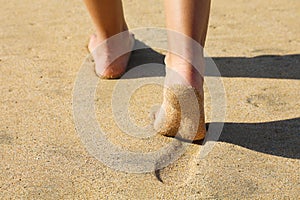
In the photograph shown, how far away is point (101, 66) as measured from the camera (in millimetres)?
2322

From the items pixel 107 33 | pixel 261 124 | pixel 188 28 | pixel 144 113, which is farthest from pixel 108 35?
pixel 261 124

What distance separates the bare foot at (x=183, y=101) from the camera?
67.7 inches

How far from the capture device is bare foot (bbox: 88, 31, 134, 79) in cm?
231

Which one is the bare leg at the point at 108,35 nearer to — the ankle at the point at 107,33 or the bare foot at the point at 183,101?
the ankle at the point at 107,33

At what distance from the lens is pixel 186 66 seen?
1767mm

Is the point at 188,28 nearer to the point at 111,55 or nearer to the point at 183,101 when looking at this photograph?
the point at 183,101

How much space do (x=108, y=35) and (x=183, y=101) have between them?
2.39ft

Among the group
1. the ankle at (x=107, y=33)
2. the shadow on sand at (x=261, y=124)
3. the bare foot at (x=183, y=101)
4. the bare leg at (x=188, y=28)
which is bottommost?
the shadow on sand at (x=261, y=124)

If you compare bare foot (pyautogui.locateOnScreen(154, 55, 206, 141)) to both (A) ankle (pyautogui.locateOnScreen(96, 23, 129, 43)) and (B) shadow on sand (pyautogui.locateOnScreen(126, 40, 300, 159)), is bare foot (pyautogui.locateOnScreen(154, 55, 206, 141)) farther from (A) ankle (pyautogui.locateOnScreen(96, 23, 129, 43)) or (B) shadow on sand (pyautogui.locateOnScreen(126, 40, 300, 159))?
(A) ankle (pyautogui.locateOnScreen(96, 23, 129, 43))

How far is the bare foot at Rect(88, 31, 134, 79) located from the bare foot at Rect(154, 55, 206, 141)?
0.51 metres

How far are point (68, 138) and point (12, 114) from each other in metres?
0.28

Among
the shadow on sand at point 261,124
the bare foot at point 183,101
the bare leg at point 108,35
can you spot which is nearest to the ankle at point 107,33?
the bare leg at point 108,35

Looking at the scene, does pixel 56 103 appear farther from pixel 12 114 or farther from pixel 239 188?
pixel 239 188

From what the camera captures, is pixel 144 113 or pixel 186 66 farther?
pixel 144 113
